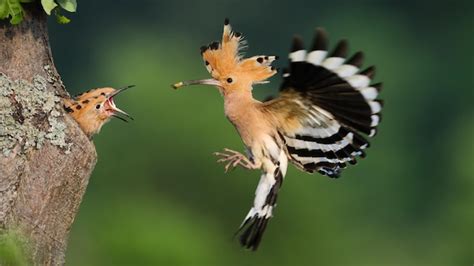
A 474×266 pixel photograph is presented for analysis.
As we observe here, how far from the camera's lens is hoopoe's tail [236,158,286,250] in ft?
21.5

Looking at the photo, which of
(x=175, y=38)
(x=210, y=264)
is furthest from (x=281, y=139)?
(x=175, y=38)

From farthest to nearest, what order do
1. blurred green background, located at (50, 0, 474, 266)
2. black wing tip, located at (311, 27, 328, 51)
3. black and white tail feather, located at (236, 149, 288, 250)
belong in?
blurred green background, located at (50, 0, 474, 266) < black and white tail feather, located at (236, 149, 288, 250) < black wing tip, located at (311, 27, 328, 51)

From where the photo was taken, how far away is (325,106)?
21.0 feet

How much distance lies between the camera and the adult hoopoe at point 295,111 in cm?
625

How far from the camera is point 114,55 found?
3641 centimetres

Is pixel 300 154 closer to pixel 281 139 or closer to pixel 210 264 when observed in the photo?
pixel 281 139

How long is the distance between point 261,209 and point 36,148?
0.96 meters

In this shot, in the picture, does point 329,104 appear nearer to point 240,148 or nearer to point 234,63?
point 234,63

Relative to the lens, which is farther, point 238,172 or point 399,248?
point 399,248

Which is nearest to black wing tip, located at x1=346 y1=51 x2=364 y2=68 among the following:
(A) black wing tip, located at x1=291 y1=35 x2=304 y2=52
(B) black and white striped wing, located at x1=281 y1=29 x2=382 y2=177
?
(B) black and white striped wing, located at x1=281 y1=29 x2=382 y2=177

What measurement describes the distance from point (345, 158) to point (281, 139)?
246mm

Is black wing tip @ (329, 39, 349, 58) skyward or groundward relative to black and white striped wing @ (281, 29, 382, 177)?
skyward

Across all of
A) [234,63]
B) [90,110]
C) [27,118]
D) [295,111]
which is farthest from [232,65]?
[27,118]

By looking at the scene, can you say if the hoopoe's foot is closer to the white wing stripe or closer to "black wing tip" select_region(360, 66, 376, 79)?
the white wing stripe
